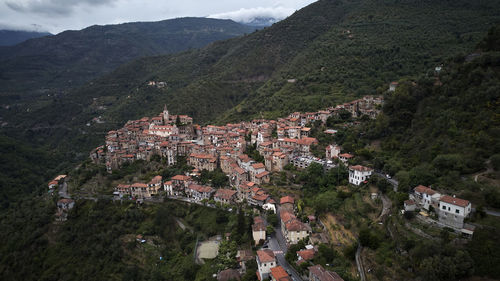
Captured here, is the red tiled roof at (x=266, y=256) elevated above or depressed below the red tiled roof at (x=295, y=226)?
below

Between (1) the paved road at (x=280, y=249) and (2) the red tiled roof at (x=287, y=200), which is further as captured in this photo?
(2) the red tiled roof at (x=287, y=200)

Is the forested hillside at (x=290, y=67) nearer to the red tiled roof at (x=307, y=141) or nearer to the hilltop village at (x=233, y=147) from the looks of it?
the hilltop village at (x=233, y=147)

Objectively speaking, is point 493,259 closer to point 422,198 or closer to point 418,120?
point 422,198

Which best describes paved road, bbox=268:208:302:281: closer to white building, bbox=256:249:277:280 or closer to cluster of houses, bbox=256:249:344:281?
cluster of houses, bbox=256:249:344:281

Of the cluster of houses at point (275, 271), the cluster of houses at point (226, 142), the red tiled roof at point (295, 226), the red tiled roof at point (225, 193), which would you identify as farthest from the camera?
the cluster of houses at point (226, 142)

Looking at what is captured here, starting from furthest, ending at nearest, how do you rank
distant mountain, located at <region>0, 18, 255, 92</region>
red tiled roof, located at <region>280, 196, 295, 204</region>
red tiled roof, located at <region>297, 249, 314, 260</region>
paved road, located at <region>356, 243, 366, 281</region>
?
distant mountain, located at <region>0, 18, 255, 92</region>
red tiled roof, located at <region>280, 196, 295, 204</region>
red tiled roof, located at <region>297, 249, 314, 260</region>
paved road, located at <region>356, 243, 366, 281</region>

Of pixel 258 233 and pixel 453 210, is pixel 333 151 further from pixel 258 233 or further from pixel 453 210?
pixel 453 210

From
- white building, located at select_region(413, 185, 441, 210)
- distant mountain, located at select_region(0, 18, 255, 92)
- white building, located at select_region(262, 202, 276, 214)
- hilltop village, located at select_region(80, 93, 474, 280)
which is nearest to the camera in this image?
white building, located at select_region(413, 185, 441, 210)

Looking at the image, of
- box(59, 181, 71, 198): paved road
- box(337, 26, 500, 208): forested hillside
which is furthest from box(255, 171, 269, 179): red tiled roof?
box(59, 181, 71, 198): paved road

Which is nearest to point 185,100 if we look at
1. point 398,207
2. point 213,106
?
point 213,106

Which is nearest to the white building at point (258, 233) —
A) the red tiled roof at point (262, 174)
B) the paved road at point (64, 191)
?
the red tiled roof at point (262, 174)
